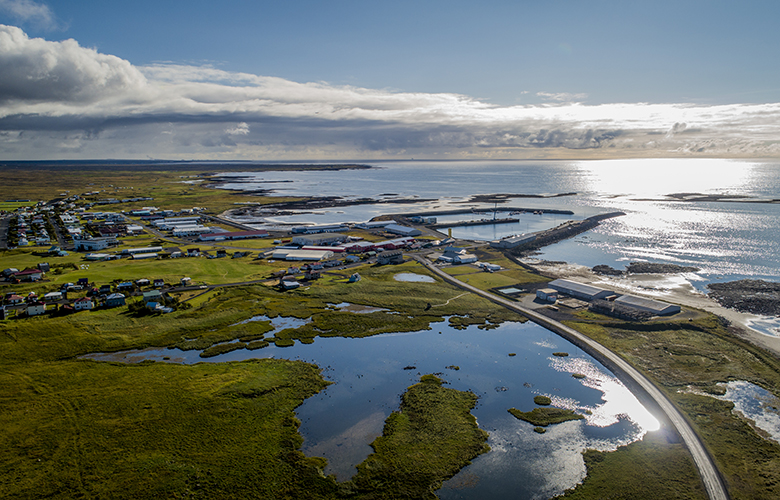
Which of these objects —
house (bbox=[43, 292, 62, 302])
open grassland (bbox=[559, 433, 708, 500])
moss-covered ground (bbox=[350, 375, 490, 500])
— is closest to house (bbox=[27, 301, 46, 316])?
house (bbox=[43, 292, 62, 302])

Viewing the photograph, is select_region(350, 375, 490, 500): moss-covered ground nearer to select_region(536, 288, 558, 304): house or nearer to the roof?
select_region(536, 288, 558, 304): house

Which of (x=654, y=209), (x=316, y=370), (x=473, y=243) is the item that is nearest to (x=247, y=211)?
(x=473, y=243)

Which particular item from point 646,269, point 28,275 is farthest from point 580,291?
point 28,275

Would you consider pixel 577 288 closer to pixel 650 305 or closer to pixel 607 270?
pixel 650 305

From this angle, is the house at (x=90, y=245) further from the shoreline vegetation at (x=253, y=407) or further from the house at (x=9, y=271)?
the shoreline vegetation at (x=253, y=407)

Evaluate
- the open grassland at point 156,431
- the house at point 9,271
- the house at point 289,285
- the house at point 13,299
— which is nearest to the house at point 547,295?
the open grassland at point 156,431

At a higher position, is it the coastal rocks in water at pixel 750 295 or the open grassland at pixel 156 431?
the open grassland at pixel 156 431
